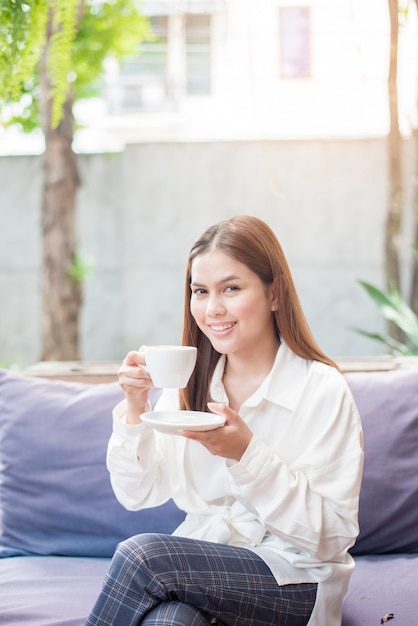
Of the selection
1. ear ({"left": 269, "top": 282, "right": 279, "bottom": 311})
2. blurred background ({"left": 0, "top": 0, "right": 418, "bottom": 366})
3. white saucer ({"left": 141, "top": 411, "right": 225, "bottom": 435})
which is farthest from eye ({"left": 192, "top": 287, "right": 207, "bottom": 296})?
blurred background ({"left": 0, "top": 0, "right": 418, "bottom": 366})

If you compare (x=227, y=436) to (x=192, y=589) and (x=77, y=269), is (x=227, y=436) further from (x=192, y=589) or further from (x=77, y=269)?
(x=77, y=269)

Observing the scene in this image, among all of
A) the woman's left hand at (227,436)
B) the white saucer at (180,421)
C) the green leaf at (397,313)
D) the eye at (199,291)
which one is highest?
the eye at (199,291)

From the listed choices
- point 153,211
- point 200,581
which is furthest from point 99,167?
point 200,581

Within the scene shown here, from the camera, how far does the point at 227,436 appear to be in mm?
1346

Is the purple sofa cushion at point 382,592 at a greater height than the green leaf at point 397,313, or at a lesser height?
lesser

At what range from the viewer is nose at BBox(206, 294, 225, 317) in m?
1.51

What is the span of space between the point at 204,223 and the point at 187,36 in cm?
324

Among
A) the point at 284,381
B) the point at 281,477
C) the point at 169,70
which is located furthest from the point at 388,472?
the point at 169,70

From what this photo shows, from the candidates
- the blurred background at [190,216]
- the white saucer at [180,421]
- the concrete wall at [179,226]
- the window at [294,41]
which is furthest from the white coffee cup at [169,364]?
the window at [294,41]

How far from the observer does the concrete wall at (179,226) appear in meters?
5.07

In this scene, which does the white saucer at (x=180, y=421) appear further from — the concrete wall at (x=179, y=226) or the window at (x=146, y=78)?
the window at (x=146, y=78)

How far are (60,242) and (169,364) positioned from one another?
2.98 metres

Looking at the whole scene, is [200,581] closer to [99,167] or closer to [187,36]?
[99,167]

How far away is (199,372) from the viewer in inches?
67.4
